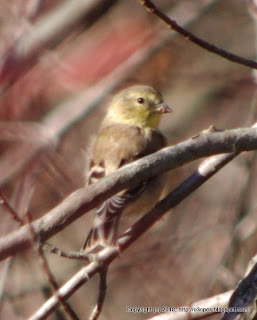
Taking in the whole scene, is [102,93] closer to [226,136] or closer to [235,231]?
[235,231]

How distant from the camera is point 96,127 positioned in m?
8.01

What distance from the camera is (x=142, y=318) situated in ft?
22.7

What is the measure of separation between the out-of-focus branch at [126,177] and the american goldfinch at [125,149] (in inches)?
35.7

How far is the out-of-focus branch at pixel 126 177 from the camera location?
10.4 feet

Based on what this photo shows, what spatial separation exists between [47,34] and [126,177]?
1.71 metres

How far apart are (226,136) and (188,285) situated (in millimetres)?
3067

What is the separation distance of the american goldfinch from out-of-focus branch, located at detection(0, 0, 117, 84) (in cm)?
82

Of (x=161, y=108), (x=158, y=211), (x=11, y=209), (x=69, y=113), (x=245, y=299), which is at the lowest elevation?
(x=245, y=299)

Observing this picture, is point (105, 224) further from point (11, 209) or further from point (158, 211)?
point (11, 209)

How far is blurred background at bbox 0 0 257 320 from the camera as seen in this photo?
526cm

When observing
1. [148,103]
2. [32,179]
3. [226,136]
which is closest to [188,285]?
[148,103]

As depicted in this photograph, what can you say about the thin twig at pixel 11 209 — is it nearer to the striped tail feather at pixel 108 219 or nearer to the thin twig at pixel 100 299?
the thin twig at pixel 100 299

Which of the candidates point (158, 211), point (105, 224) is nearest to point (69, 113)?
point (105, 224)

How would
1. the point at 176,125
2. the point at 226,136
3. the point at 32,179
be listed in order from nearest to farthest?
the point at 226,136
the point at 32,179
the point at 176,125
